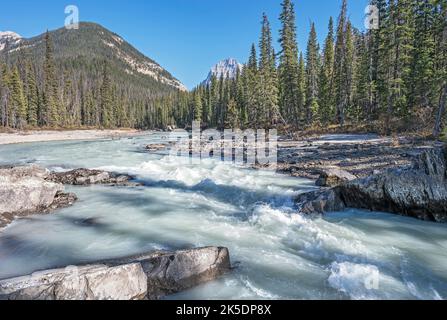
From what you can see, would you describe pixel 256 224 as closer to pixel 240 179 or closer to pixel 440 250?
pixel 440 250

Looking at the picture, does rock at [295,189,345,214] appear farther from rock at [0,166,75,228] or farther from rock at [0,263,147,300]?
rock at [0,166,75,228]

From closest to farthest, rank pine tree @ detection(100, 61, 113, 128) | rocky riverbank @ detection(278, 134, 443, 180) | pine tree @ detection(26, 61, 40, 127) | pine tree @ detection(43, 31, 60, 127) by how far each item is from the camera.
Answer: rocky riverbank @ detection(278, 134, 443, 180) < pine tree @ detection(26, 61, 40, 127) < pine tree @ detection(43, 31, 60, 127) < pine tree @ detection(100, 61, 113, 128)

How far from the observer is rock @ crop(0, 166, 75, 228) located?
11727 mm

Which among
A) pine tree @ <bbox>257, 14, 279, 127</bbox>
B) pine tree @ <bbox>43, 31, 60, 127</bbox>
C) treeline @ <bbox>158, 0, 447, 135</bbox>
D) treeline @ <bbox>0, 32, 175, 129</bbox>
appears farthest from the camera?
pine tree @ <bbox>43, 31, 60, 127</bbox>

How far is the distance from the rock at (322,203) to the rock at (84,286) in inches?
316

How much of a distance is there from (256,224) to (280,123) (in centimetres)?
5368

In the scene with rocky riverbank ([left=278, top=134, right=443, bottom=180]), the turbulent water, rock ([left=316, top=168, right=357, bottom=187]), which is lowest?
the turbulent water

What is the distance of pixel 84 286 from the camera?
527cm

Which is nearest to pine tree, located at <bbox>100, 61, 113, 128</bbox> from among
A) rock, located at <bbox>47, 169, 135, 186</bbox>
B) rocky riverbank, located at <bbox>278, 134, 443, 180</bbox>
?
rock, located at <bbox>47, 169, 135, 186</bbox>

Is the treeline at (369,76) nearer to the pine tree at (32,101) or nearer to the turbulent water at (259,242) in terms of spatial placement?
the turbulent water at (259,242)

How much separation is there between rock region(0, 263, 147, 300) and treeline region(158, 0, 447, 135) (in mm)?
26298

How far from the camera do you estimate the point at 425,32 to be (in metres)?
36.2

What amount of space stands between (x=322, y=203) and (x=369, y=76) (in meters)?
35.7

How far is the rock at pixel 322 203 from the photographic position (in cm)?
1211
